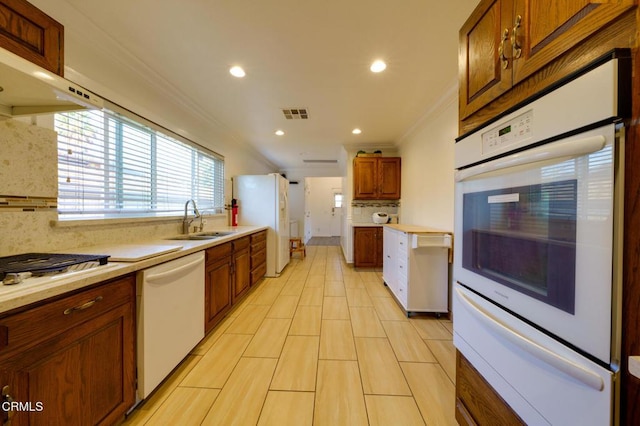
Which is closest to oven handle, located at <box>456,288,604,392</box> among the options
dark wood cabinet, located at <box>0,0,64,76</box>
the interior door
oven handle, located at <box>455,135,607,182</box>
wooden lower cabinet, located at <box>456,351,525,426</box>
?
wooden lower cabinet, located at <box>456,351,525,426</box>

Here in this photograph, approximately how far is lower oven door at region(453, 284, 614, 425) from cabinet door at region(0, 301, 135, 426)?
5.52 feet

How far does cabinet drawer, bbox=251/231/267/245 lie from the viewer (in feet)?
10.7

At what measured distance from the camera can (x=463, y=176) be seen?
1042mm

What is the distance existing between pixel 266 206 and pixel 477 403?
11.4ft

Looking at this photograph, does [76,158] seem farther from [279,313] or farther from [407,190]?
[407,190]

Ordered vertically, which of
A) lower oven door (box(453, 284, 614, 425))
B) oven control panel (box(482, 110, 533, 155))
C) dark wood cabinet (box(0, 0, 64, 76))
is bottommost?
lower oven door (box(453, 284, 614, 425))

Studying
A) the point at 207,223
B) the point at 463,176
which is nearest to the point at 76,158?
the point at 207,223

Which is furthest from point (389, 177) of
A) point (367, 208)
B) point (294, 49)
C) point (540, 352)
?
point (540, 352)

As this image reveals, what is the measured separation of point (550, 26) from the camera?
70 cm

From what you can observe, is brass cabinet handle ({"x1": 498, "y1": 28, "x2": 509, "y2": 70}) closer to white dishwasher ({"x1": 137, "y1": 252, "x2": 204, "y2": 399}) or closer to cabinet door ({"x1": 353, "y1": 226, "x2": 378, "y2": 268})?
white dishwasher ({"x1": 137, "y1": 252, "x2": 204, "y2": 399})

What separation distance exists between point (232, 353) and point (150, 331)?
746 millimetres

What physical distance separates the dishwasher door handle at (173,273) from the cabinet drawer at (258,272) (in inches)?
57.0

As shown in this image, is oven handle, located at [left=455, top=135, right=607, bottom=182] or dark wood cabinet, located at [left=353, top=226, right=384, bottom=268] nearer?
oven handle, located at [left=455, top=135, right=607, bottom=182]

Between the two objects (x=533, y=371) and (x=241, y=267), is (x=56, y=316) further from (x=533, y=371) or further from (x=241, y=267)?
(x=241, y=267)
